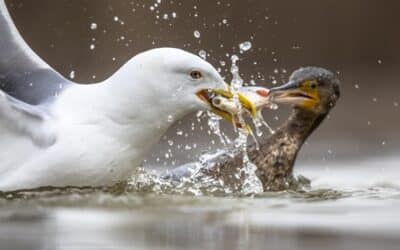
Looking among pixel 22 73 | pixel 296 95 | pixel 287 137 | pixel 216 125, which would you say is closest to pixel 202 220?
pixel 22 73

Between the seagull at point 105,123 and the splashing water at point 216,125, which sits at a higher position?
the splashing water at point 216,125

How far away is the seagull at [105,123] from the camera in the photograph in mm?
6262

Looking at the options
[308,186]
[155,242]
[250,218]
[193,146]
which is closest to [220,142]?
[193,146]

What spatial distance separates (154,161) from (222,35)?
3.71 meters

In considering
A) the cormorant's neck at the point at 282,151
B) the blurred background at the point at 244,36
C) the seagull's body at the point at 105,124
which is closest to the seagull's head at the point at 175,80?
the seagull's body at the point at 105,124

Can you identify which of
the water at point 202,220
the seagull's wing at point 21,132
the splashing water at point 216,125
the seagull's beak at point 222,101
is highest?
the splashing water at point 216,125

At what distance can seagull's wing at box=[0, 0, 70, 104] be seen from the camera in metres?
6.72

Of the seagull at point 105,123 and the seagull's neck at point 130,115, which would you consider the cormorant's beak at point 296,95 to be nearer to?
the seagull at point 105,123

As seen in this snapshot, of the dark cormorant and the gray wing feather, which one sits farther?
the dark cormorant

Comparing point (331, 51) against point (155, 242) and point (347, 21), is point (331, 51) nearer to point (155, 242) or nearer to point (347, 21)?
point (347, 21)

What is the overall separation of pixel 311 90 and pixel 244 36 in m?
4.70

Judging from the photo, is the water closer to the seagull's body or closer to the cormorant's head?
the seagull's body

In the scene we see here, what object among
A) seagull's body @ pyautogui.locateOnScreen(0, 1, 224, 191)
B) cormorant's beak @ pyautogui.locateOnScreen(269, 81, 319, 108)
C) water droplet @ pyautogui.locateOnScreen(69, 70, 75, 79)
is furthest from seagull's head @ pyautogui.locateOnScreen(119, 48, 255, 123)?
water droplet @ pyautogui.locateOnScreen(69, 70, 75, 79)

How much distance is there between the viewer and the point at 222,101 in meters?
6.44
